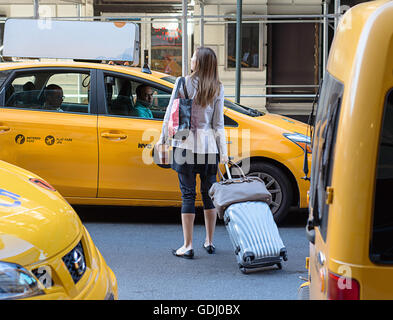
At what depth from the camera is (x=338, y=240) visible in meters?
2.50

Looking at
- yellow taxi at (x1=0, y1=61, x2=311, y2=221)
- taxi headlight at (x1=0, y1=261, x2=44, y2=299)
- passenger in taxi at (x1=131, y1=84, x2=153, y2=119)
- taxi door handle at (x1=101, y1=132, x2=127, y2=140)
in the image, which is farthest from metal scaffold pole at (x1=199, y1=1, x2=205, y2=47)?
taxi headlight at (x1=0, y1=261, x2=44, y2=299)

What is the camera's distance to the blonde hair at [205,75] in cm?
544

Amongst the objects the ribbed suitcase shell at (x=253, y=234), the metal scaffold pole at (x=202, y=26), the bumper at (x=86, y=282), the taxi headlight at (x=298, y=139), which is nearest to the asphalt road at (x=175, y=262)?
the ribbed suitcase shell at (x=253, y=234)

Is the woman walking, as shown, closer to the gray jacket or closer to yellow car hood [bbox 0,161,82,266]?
the gray jacket

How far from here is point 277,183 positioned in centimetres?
662

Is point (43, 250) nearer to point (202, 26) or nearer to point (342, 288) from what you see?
point (342, 288)

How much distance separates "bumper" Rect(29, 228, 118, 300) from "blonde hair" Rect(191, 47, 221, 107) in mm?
2230

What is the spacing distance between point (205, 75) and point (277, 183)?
1643 mm

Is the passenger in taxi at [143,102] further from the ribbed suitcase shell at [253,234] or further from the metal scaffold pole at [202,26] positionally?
the metal scaffold pole at [202,26]

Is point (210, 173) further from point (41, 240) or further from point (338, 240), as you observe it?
point (338, 240)

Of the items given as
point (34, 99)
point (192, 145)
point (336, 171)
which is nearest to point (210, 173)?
point (192, 145)

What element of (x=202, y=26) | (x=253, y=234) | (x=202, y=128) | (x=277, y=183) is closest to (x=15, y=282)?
(x=253, y=234)

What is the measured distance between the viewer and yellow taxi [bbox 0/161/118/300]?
275cm
